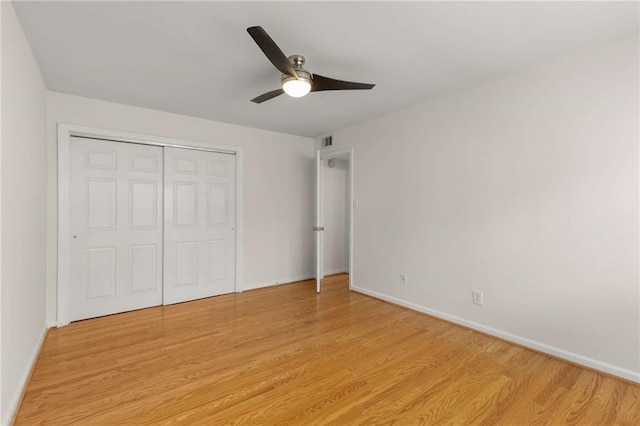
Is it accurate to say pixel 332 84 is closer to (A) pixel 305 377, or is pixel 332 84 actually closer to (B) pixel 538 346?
(A) pixel 305 377

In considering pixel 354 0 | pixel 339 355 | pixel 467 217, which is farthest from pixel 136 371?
pixel 467 217

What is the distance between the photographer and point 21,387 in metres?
1.93

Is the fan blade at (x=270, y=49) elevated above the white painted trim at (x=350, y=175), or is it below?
above

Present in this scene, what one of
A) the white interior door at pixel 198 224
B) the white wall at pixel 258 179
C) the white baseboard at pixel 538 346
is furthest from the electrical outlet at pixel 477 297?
the white interior door at pixel 198 224

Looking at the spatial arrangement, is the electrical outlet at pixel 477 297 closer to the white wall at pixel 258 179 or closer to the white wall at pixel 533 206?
the white wall at pixel 533 206

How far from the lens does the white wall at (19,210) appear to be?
1.66 meters

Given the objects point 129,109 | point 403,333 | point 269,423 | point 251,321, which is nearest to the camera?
point 269,423

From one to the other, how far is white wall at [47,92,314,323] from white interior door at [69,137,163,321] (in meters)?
0.20

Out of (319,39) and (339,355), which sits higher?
(319,39)

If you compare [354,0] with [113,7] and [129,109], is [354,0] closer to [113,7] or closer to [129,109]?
[113,7]

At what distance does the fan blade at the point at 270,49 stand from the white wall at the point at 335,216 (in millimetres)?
3397

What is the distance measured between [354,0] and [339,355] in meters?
2.52

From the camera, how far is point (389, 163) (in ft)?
12.6

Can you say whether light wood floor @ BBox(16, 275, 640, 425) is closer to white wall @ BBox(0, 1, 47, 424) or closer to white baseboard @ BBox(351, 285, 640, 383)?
white baseboard @ BBox(351, 285, 640, 383)
